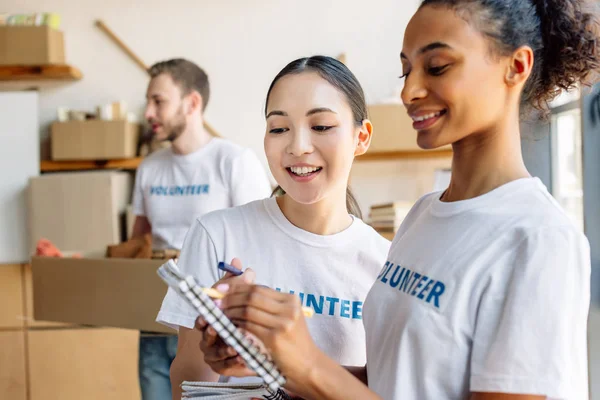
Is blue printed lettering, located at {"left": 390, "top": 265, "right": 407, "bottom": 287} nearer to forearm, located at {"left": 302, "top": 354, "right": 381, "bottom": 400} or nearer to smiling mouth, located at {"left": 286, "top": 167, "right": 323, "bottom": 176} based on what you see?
forearm, located at {"left": 302, "top": 354, "right": 381, "bottom": 400}

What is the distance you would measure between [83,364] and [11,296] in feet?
1.86

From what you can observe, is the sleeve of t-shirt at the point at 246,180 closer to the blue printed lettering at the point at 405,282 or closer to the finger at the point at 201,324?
the blue printed lettering at the point at 405,282

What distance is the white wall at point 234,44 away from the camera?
3.94 meters

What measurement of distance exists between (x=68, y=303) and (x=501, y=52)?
5.36ft

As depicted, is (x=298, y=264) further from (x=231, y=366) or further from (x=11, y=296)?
(x=11, y=296)

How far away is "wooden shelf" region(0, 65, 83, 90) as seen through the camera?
3.80 meters

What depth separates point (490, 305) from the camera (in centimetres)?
77

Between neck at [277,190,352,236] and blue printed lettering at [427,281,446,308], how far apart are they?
481 mm

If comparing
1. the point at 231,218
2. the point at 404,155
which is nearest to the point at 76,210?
the point at 404,155

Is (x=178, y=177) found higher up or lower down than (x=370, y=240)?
higher up

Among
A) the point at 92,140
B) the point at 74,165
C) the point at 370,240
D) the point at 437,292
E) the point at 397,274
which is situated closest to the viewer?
the point at 437,292

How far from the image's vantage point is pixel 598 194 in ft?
A: 6.70

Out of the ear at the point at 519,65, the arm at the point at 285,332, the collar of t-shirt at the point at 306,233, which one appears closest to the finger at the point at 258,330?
the arm at the point at 285,332

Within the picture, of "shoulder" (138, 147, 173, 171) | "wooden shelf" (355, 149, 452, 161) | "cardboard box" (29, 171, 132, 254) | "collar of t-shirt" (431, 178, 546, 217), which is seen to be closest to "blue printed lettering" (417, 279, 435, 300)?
"collar of t-shirt" (431, 178, 546, 217)
